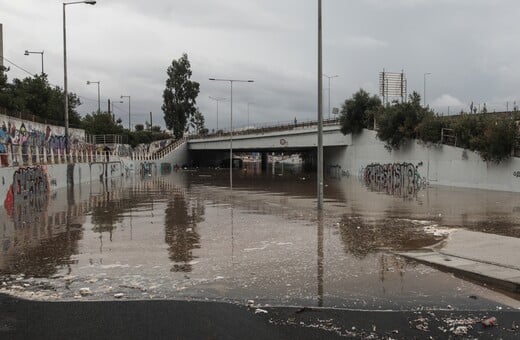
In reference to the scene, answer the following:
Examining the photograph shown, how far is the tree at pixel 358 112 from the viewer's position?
187 feet

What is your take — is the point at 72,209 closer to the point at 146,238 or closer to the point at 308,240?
the point at 146,238

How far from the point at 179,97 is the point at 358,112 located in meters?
52.5

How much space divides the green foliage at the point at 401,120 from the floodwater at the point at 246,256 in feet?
89.3

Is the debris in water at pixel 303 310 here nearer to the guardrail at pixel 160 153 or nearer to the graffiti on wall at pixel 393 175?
the graffiti on wall at pixel 393 175

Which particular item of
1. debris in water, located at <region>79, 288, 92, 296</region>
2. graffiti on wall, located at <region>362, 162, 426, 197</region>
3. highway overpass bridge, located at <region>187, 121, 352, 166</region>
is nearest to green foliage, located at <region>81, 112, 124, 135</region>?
highway overpass bridge, located at <region>187, 121, 352, 166</region>

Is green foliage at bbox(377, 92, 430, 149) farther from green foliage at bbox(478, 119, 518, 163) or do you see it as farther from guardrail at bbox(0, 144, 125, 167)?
guardrail at bbox(0, 144, 125, 167)

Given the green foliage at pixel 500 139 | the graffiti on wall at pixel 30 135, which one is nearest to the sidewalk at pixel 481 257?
the graffiti on wall at pixel 30 135

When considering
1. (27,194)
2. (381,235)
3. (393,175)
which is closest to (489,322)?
(381,235)

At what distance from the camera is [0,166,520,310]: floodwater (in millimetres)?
7608

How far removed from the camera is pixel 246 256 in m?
10.6

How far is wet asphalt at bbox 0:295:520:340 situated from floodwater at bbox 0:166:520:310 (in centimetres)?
43

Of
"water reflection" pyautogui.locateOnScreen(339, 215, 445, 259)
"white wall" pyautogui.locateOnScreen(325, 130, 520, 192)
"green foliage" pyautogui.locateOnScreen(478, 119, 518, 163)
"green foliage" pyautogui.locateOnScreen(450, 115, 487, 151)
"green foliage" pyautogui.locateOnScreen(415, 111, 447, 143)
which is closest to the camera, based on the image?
"water reflection" pyautogui.locateOnScreen(339, 215, 445, 259)

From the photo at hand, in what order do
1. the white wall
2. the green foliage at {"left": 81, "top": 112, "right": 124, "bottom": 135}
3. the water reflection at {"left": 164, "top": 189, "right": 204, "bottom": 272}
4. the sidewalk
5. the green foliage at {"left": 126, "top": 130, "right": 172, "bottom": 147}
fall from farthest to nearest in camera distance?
the green foliage at {"left": 126, "top": 130, "right": 172, "bottom": 147}, the green foliage at {"left": 81, "top": 112, "right": 124, "bottom": 135}, the white wall, the water reflection at {"left": 164, "top": 189, "right": 204, "bottom": 272}, the sidewalk

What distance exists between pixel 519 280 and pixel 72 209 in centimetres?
1754
